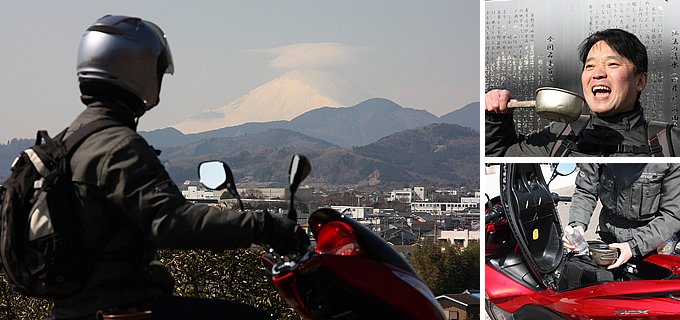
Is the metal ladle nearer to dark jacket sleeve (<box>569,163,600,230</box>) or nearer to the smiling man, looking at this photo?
the smiling man

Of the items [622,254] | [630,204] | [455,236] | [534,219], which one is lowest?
[455,236]

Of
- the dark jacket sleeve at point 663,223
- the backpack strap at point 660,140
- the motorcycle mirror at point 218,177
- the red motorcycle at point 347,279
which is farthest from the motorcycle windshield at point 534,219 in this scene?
the motorcycle mirror at point 218,177

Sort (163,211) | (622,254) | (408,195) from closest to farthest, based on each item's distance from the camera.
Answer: (163,211) < (622,254) < (408,195)

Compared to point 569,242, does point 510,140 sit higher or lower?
higher

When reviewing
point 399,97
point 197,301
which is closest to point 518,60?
point 197,301

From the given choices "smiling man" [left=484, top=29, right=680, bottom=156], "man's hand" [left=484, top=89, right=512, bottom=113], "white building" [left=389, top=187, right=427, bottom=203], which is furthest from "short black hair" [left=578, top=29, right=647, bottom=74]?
"white building" [left=389, top=187, right=427, bottom=203]

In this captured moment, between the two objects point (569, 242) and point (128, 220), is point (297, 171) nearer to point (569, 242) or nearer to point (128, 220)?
point (128, 220)

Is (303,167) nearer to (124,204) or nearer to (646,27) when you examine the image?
(124,204)

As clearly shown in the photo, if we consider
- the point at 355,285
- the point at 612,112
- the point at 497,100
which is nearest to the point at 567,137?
the point at 612,112
